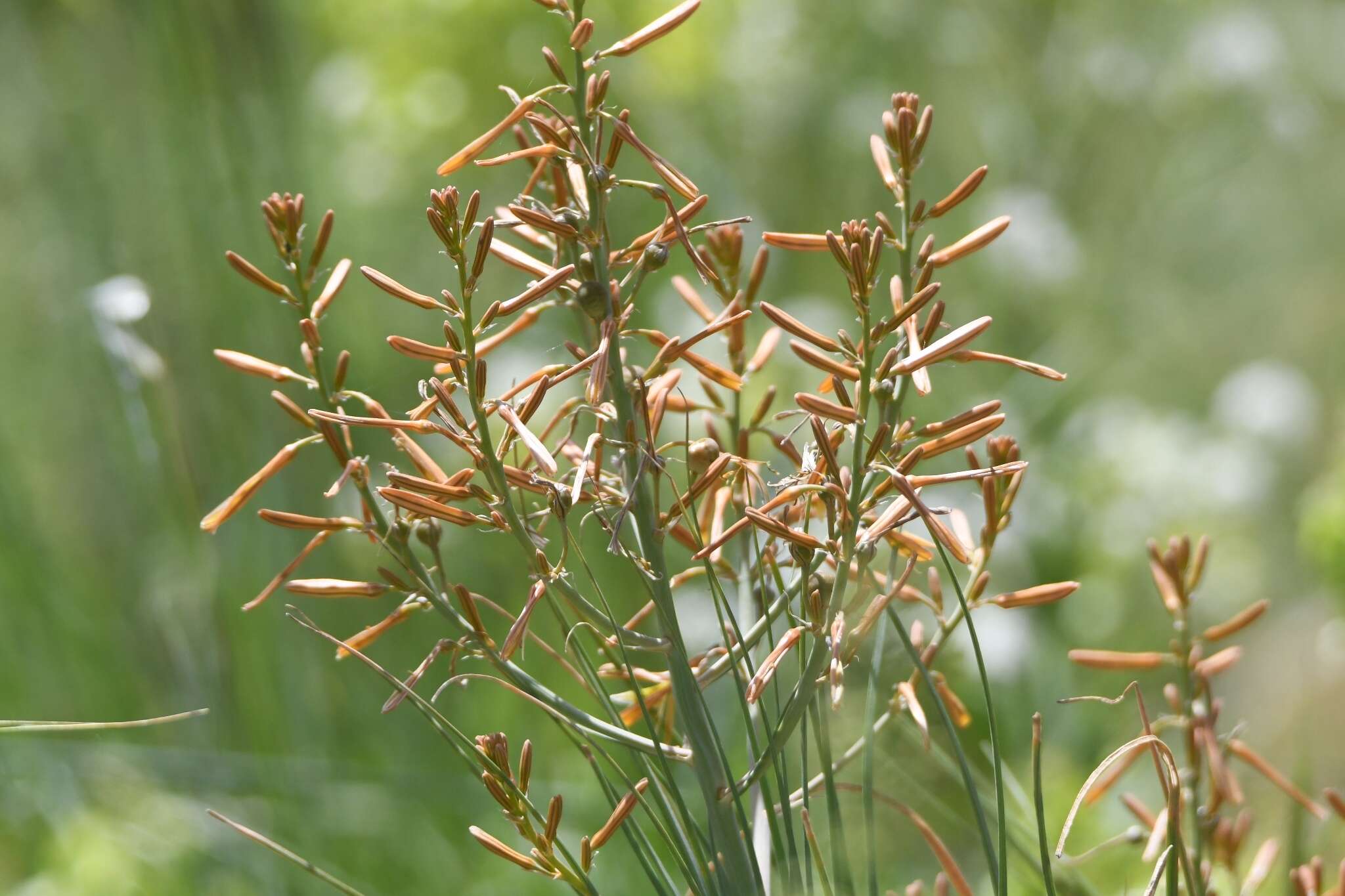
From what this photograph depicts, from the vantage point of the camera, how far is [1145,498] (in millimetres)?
1473

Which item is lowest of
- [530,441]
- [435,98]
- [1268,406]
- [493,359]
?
[1268,406]

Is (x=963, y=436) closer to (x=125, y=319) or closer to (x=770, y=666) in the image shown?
(x=770, y=666)

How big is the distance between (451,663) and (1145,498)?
4.42ft

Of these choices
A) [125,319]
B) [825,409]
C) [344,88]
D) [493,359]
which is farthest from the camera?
[344,88]

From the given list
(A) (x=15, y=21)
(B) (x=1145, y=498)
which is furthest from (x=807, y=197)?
(A) (x=15, y=21)

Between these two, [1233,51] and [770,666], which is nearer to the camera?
[770,666]

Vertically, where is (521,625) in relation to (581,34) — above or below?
below

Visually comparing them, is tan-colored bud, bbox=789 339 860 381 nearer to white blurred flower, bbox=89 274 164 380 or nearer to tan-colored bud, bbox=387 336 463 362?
tan-colored bud, bbox=387 336 463 362

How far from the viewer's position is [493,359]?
155cm

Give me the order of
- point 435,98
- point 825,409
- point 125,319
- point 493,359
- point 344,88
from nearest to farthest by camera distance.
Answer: point 825,409, point 125,319, point 493,359, point 435,98, point 344,88

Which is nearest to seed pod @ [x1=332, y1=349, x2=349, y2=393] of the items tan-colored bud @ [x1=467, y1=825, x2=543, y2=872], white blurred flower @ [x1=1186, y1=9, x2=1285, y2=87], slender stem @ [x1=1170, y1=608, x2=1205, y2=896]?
tan-colored bud @ [x1=467, y1=825, x2=543, y2=872]

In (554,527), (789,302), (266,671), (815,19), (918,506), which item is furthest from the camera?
(815,19)

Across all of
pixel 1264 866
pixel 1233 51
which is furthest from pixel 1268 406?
pixel 1264 866

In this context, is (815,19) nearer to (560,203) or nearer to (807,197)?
(807,197)
